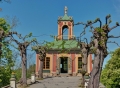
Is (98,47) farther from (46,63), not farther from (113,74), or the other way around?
(46,63)

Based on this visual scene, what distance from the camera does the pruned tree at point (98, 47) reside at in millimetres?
13391

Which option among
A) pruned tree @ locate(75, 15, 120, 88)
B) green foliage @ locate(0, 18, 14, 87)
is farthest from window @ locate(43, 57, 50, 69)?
pruned tree @ locate(75, 15, 120, 88)

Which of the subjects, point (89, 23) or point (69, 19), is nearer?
point (89, 23)

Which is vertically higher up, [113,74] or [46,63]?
[46,63]

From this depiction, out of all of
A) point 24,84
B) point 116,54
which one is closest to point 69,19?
point 116,54

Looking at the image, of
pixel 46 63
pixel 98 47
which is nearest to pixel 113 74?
pixel 46 63

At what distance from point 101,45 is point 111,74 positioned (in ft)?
77.6

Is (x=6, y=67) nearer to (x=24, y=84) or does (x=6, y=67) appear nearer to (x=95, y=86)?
(x=24, y=84)

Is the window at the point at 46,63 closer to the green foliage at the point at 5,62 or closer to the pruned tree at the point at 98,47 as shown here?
the green foliage at the point at 5,62

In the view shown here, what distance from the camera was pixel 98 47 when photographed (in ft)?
45.7

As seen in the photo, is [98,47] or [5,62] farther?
[5,62]

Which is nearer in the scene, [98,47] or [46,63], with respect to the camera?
[98,47]

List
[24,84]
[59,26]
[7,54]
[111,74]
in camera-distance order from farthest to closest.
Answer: [59,26] < [111,74] < [7,54] < [24,84]

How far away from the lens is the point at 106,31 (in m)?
14.0
